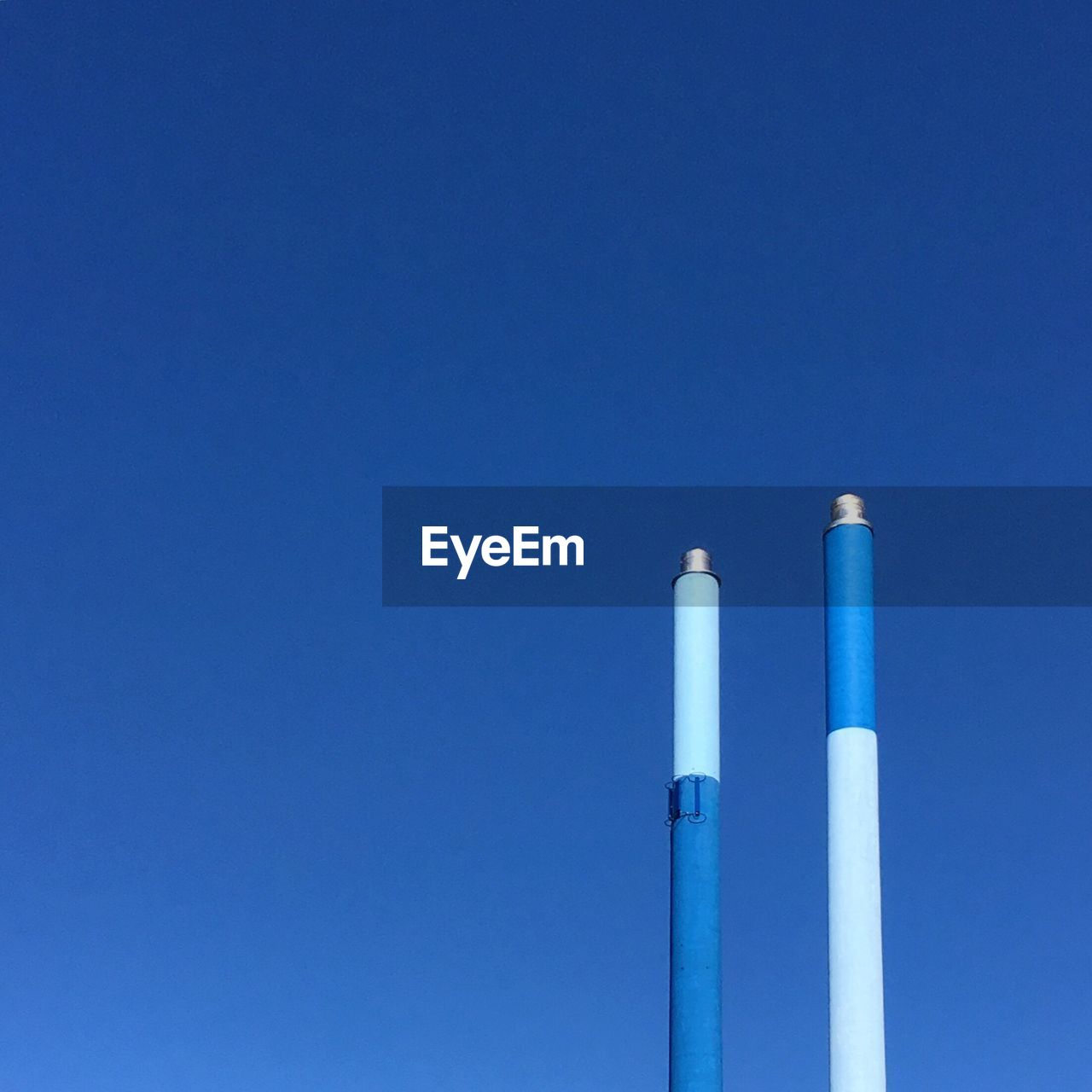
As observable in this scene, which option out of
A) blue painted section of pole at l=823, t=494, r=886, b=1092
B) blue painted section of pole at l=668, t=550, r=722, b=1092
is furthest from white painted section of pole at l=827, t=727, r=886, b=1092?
blue painted section of pole at l=668, t=550, r=722, b=1092

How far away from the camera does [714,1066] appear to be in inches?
1389

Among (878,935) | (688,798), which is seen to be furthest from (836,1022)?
(688,798)

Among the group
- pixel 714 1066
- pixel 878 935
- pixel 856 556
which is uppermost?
pixel 856 556

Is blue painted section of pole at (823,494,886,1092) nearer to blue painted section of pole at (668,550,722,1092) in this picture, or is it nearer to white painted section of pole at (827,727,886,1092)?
white painted section of pole at (827,727,886,1092)

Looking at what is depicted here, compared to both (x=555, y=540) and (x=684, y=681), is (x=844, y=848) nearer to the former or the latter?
(x=684, y=681)

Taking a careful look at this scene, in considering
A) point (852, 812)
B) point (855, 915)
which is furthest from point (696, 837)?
point (855, 915)

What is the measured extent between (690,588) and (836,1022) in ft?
31.5

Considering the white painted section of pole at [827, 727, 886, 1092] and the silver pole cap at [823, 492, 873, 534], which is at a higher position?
the silver pole cap at [823, 492, 873, 534]

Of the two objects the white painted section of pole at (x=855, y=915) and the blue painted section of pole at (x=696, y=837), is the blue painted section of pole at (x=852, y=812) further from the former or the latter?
the blue painted section of pole at (x=696, y=837)

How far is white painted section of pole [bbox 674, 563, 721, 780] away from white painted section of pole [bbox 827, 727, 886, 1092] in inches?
98.9

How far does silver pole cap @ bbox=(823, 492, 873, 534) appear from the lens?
38.6 meters

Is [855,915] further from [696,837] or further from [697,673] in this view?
[697,673]

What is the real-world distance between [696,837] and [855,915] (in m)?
3.55

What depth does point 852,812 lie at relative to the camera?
3609 centimetres
